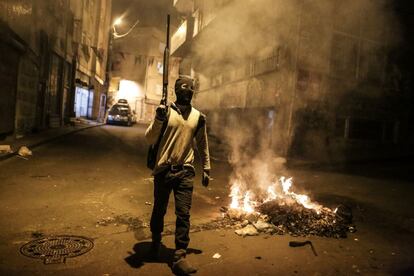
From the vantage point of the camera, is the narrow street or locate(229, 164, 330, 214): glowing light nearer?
the narrow street

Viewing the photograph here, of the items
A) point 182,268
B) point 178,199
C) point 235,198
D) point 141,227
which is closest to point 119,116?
point 235,198

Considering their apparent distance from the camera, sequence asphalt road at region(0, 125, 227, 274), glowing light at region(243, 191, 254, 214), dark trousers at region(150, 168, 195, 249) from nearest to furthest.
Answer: dark trousers at region(150, 168, 195, 249) → asphalt road at region(0, 125, 227, 274) → glowing light at region(243, 191, 254, 214)

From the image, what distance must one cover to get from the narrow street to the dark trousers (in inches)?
17.3

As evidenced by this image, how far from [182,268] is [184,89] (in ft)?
6.27

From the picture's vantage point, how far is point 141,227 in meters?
5.20

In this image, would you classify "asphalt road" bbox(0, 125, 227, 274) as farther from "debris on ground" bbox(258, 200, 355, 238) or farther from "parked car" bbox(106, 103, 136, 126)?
"parked car" bbox(106, 103, 136, 126)

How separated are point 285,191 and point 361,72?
10818 millimetres

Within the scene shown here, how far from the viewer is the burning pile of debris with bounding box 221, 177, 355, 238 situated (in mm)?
5344

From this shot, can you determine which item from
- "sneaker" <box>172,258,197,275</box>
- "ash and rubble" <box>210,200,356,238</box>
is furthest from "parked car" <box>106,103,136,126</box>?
"sneaker" <box>172,258,197,275</box>

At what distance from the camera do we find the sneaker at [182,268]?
11.9 feet

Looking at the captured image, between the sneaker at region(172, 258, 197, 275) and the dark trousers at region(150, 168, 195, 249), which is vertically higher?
the dark trousers at region(150, 168, 195, 249)

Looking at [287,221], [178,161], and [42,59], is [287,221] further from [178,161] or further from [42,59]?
[42,59]

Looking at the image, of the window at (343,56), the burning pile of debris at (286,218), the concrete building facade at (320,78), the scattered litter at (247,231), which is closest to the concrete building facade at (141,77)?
the concrete building facade at (320,78)

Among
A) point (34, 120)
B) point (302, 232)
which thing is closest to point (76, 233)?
point (302, 232)
